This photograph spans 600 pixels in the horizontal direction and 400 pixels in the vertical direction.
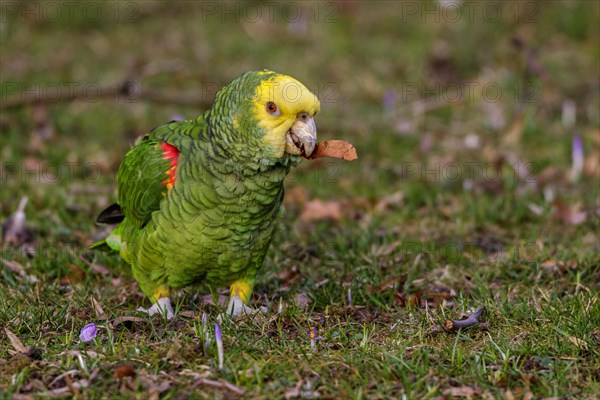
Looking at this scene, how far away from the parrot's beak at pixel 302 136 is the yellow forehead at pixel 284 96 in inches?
2.6

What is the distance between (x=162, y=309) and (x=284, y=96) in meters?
1.42

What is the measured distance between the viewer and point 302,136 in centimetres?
392

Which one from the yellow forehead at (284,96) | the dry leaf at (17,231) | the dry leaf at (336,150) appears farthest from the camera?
the dry leaf at (17,231)

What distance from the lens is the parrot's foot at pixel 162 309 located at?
172 inches

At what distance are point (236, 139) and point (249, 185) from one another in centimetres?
→ 24

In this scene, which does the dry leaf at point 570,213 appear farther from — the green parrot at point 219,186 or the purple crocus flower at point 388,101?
the green parrot at point 219,186

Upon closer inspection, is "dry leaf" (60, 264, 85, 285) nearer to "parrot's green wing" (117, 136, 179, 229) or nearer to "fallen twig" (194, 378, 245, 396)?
"parrot's green wing" (117, 136, 179, 229)

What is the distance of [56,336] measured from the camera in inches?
164

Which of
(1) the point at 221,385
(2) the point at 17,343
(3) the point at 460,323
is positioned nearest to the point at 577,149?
(3) the point at 460,323

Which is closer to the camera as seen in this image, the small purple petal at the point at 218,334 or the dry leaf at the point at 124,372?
the dry leaf at the point at 124,372

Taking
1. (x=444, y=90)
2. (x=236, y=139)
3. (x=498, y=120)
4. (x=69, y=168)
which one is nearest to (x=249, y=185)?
(x=236, y=139)

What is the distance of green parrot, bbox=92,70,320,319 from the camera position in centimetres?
391

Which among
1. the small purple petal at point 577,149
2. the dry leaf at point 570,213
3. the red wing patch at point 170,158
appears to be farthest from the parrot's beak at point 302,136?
the small purple petal at point 577,149

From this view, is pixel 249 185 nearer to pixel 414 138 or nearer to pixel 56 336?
pixel 56 336
